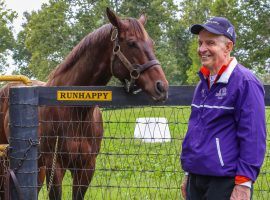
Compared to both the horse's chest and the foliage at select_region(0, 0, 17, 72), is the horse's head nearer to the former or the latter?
the horse's chest

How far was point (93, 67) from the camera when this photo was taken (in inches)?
198

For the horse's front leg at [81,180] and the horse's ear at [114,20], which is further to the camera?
the horse's front leg at [81,180]

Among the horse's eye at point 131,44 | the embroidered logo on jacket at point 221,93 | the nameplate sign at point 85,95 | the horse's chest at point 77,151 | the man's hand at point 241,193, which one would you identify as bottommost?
the man's hand at point 241,193

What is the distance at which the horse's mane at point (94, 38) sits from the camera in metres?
4.65

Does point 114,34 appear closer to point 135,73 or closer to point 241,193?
point 135,73

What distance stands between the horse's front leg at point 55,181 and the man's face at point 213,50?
2.39m

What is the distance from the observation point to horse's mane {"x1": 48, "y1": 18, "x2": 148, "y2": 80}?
4.65m

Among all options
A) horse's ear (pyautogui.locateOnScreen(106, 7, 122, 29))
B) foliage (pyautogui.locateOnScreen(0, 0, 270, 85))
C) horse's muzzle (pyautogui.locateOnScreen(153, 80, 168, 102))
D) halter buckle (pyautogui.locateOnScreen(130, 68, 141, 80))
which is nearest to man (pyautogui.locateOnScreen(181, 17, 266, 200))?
horse's muzzle (pyautogui.locateOnScreen(153, 80, 168, 102))

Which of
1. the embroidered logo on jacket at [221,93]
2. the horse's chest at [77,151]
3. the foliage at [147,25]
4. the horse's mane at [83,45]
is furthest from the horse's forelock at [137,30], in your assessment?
the foliage at [147,25]

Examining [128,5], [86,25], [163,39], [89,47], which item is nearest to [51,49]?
[86,25]

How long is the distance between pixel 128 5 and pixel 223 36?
41127 mm

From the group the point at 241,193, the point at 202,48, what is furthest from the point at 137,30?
the point at 241,193

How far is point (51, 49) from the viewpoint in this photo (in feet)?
139

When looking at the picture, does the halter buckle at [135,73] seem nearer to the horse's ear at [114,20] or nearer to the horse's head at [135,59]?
the horse's head at [135,59]
